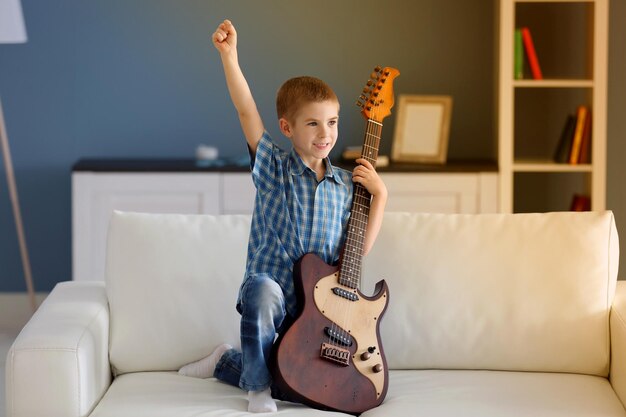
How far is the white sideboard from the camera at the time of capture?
14.6 feet

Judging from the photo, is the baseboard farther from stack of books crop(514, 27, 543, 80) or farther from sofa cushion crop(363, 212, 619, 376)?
sofa cushion crop(363, 212, 619, 376)

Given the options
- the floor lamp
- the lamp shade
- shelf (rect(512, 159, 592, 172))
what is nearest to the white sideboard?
shelf (rect(512, 159, 592, 172))

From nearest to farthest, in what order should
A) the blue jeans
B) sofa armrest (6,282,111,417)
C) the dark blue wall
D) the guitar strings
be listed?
1. sofa armrest (6,282,111,417)
2. the blue jeans
3. the guitar strings
4. the dark blue wall

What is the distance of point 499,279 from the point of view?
2799 millimetres

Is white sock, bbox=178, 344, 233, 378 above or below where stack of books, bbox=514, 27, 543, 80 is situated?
below

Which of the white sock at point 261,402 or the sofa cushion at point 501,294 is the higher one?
the sofa cushion at point 501,294

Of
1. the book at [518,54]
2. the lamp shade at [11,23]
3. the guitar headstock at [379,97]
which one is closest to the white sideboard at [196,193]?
the book at [518,54]

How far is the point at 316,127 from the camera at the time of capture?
2643mm

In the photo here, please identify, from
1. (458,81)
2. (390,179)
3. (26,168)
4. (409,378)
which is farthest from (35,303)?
(409,378)

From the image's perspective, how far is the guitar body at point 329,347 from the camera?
2.49 metres

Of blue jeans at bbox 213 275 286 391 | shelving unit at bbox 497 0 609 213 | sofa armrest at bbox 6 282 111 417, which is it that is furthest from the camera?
shelving unit at bbox 497 0 609 213

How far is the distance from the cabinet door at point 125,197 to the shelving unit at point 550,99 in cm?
123

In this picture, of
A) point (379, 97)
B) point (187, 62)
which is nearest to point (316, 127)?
point (379, 97)

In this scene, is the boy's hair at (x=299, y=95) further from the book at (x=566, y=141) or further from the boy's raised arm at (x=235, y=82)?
the book at (x=566, y=141)
